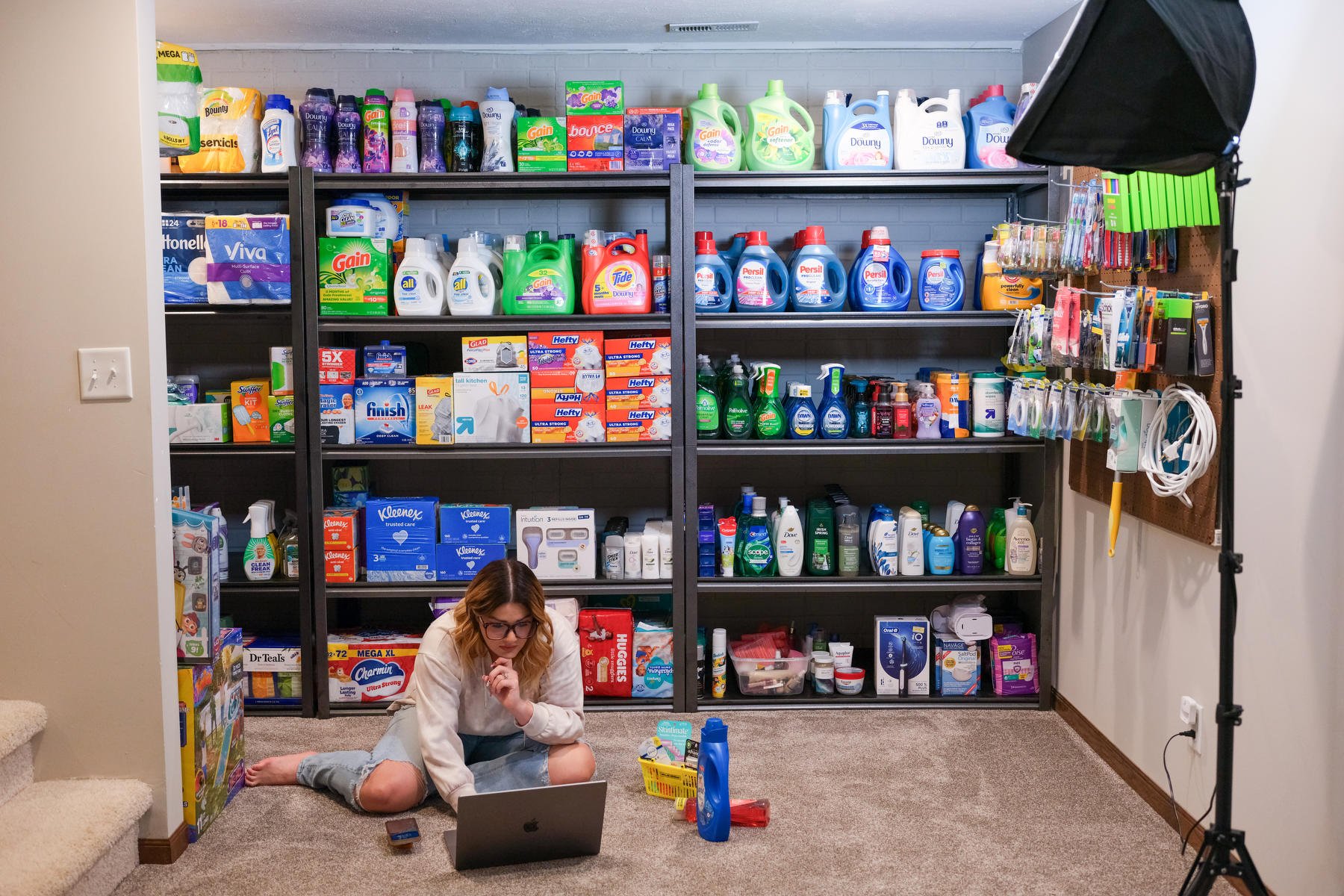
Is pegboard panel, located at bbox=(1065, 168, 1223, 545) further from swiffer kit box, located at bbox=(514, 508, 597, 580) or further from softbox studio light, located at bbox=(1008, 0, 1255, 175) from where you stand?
swiffer kit box, located at bbox=(514, 508, 597, 580)

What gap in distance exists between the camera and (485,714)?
3.20 meters

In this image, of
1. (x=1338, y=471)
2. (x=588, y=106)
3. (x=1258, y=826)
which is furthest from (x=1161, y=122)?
(x=588, y=106)

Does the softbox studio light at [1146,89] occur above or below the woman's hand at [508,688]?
above

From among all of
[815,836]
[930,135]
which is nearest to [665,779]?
[815,836]

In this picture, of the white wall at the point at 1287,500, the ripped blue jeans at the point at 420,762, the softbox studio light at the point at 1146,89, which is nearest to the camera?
the softbox studio light at the point at 1146,89

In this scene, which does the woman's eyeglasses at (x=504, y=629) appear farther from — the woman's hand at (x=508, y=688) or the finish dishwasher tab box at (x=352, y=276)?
the finish dishwasher tab box at (x=352, y=276)

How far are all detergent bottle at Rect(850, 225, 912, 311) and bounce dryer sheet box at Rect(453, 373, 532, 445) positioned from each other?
127 cm

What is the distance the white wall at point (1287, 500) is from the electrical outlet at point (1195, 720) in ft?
0.08

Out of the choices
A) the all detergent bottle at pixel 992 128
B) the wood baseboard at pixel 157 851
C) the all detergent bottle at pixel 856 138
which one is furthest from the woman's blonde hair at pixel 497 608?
the all detergent bottle at pixel 992 128

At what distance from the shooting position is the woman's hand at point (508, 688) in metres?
2.96

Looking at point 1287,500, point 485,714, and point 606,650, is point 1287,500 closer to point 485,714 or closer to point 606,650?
point 485,714

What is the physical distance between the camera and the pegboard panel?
2771 millimetres

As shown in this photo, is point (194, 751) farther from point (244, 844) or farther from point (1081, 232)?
point (1081, 232)

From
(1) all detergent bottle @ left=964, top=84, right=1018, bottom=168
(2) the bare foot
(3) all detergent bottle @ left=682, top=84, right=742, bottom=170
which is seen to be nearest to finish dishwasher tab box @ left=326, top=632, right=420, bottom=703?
(2) the bare foot
